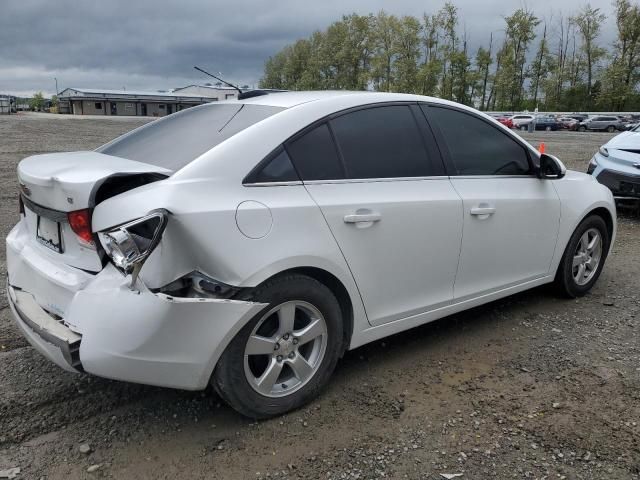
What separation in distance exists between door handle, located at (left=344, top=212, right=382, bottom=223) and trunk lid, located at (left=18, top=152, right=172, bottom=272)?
94 centimetres

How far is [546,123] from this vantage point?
48250mm

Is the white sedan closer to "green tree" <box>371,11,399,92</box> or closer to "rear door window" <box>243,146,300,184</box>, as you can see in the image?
"rear door window" <box>243,146,300,184</box>

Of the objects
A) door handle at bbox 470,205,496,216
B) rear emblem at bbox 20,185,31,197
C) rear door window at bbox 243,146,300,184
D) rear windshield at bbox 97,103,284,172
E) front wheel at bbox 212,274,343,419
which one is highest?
rear windshield at bbox 97,103,284,172

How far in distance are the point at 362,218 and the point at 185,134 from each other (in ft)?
3.66

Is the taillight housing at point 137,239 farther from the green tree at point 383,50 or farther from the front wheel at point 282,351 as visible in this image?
the green tree at point 383,50

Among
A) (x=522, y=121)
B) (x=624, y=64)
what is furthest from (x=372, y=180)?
(x=624, y=64)

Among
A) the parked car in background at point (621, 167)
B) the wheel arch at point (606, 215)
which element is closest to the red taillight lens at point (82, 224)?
the wheel arch at point (606, 215)

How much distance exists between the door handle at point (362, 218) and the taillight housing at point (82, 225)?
124 centimetres

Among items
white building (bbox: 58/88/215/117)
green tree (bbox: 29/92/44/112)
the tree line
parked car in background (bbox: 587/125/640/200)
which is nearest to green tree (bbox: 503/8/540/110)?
the tree line

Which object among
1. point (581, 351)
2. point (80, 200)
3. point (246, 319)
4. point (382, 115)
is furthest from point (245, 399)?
point (581, 351)

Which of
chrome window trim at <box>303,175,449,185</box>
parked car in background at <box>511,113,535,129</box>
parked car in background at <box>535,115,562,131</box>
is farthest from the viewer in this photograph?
parked car in background at <box>535,115,562,131</box>

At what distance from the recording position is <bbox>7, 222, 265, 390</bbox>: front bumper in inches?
93.3

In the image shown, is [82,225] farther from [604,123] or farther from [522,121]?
[604,123]

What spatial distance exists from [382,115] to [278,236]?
46.2 inches
